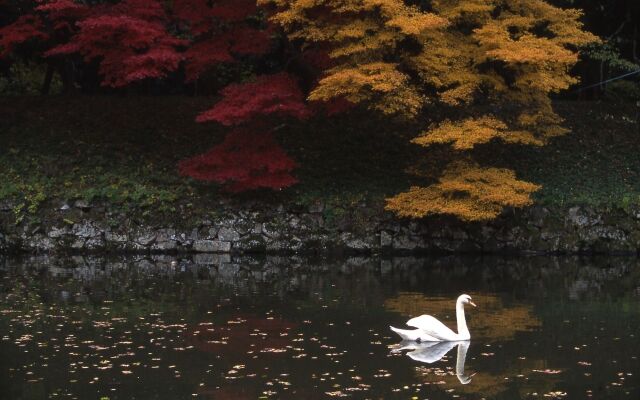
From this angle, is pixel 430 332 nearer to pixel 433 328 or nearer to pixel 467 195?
pixel 433 328

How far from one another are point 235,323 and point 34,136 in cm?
1196

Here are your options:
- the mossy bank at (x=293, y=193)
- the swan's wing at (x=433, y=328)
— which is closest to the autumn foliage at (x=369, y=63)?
the mossy bank at (x=293, y=193)

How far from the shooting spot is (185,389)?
9133 mm

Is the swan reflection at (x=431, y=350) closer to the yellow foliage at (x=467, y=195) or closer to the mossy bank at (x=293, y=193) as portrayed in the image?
the yellow foliage at (x=467, y=195)

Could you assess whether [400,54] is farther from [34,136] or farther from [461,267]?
[34,136]

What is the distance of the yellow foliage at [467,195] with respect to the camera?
62.2ft

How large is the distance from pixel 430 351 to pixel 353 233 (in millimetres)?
9429

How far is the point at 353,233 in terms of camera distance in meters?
20.4

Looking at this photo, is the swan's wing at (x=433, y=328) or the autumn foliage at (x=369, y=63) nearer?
the swan's wing at (x=433, y=328)

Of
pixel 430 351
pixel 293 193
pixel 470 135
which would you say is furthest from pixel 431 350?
pixel 293 193

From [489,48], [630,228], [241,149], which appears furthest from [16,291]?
[630,228]

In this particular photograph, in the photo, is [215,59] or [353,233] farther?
[353,233]

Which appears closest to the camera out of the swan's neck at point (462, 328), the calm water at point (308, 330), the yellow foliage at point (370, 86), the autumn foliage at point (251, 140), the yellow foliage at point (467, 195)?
the calm water at point (308, 330)

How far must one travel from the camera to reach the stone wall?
66.3 ft
